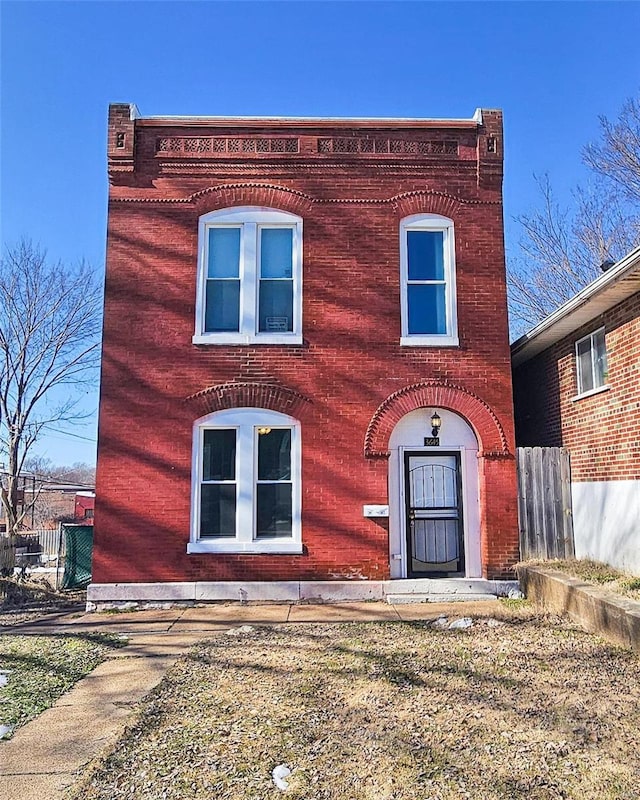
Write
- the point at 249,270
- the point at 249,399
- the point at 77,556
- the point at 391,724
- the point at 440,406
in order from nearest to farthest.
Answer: the point at 391,724 < the point at 249,399 < the point at 440,406 < the point at 249,270 < the point at 77,556

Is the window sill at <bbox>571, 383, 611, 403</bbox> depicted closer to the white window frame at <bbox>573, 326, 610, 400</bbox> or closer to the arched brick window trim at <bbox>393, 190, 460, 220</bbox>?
the white window frame at <bbox>573, 326, 610, 400</bbox>

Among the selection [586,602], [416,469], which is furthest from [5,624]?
[586,602]

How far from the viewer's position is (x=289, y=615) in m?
9.16

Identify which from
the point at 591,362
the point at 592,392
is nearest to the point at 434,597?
the point at 592,392

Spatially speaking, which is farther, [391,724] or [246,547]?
[246,547]

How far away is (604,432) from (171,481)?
6708 mm

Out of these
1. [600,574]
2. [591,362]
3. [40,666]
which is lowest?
[40,666]

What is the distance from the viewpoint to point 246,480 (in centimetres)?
1032

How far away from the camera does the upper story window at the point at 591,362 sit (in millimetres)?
9953

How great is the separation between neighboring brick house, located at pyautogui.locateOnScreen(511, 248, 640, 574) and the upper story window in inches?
0.6

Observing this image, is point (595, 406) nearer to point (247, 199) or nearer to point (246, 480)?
point (246, 480)

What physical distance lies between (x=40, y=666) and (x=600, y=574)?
6.98m

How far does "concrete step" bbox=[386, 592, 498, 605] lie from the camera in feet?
32.2

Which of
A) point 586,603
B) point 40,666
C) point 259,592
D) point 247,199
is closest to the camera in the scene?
point 40,666
